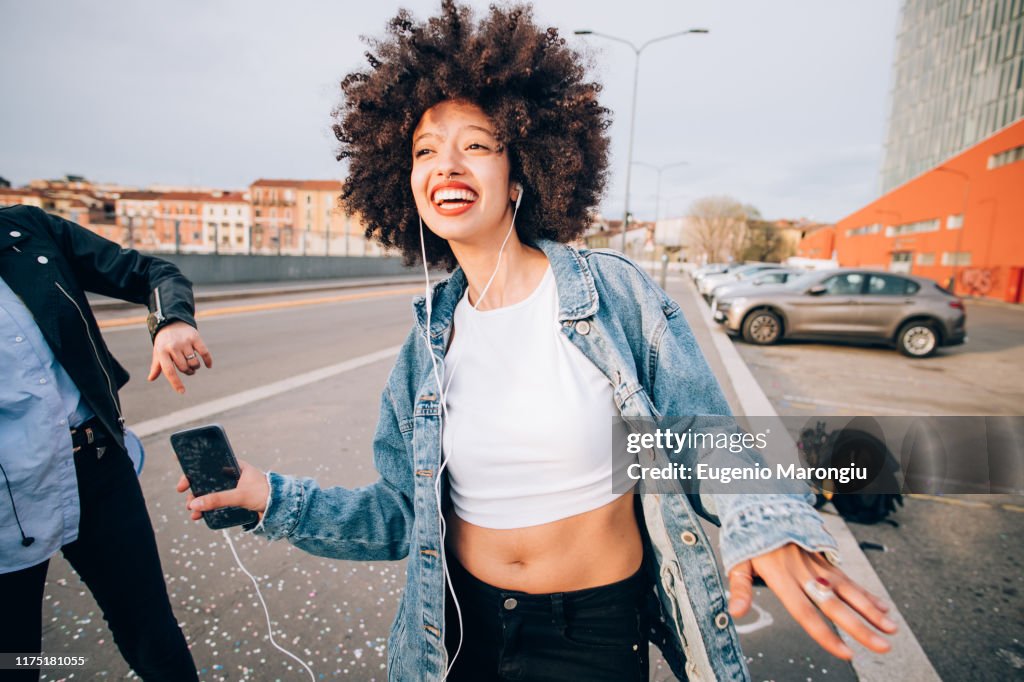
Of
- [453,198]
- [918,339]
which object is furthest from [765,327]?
[453,198]

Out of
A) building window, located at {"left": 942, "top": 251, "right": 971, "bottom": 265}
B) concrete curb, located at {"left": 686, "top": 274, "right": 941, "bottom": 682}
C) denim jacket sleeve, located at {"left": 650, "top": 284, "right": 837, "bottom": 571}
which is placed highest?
building window, located at {"left": 942, "top": 251, "right": 971, "bottom": 265}

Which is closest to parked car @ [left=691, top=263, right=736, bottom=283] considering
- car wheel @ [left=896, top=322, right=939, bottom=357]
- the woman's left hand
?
car wheel @ [left=896, top=322, right=939, bottom=357]

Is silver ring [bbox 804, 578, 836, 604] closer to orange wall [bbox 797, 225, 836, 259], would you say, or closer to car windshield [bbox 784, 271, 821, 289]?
car windshield [bbox 784, 271, 821, 289]

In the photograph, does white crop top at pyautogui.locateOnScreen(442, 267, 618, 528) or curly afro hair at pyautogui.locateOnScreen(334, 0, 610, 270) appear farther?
curly afro hair at pyautogui.locateOnScreen(334, 0, 610, 270)

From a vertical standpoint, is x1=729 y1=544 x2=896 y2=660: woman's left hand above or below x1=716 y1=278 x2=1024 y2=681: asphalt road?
above

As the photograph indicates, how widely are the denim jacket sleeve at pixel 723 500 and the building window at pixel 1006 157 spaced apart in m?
35.6

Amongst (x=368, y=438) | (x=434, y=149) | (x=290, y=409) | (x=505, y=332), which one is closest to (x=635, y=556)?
(x=505, y=332)

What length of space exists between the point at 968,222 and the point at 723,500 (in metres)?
39.6

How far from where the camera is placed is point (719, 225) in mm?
72562

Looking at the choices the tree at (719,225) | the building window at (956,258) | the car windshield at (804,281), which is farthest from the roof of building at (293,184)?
the car windshield at (804,281)

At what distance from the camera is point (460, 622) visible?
133cm

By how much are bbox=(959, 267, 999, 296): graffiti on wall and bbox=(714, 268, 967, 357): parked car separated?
23.7m

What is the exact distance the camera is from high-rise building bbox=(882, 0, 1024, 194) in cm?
4595

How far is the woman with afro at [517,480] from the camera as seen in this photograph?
1292 millimetres
